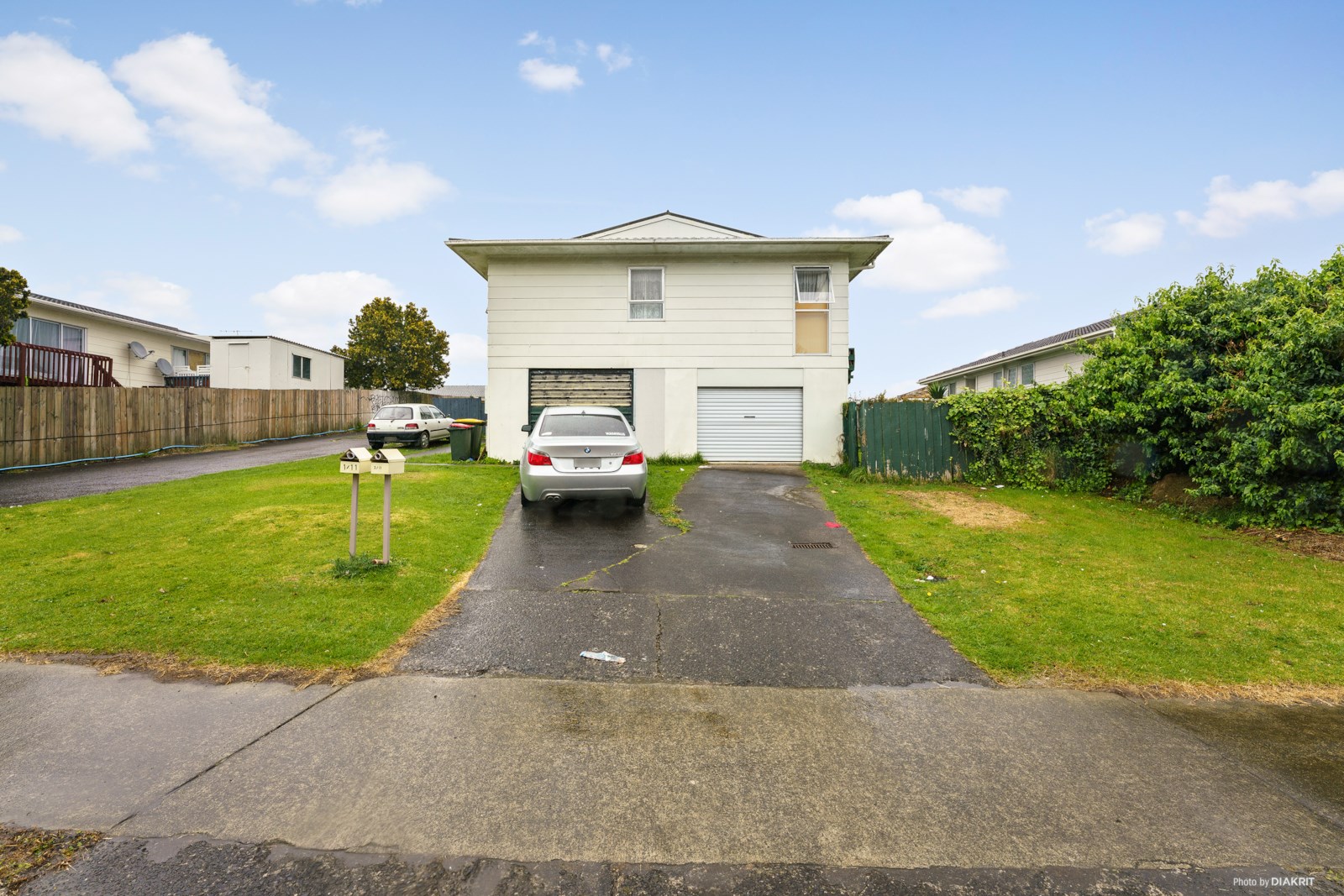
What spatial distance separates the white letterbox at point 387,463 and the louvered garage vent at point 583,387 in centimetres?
953

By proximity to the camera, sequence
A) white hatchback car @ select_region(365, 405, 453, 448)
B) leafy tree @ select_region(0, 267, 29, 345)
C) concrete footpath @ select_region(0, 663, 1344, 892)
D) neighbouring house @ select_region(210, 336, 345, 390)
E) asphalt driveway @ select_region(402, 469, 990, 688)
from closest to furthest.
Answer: concrete footpath @ select_region(0, 663, 1344, 892) → asphalt driveway @ select_region(402, 469, 990, 688) → leafy tree @ select_region(0, 267, 29, 345) → white hatchback car @ select_region(365, 405, 453, 448) → neighbouring house @ select_region(210, 336, 345, 390)

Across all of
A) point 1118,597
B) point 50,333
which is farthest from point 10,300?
point 1118,597

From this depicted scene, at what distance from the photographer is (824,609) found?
554 cm

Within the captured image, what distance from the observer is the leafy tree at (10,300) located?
18.0 metres

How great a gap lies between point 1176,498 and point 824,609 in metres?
8.53

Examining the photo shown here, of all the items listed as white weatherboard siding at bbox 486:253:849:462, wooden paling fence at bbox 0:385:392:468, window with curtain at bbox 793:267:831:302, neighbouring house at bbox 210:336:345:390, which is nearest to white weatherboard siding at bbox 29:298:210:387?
neighbouring house at bbox 210:336:345:390

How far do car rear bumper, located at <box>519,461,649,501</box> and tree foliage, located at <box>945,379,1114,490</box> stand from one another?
24.4ft

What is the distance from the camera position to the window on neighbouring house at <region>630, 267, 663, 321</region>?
15.5 metres

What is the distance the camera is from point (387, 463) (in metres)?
5.80

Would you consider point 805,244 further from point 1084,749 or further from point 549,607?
point 1084,749

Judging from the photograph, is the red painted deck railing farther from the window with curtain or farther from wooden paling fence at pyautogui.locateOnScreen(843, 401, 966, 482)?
wooden paling fence at pyautogui.locateOnScreen(843, 401, 966, 482)

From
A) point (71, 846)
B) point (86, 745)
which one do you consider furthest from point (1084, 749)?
point (86, 745)

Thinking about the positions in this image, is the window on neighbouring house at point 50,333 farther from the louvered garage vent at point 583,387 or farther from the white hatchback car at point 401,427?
the louvered garage vent at point 583,387

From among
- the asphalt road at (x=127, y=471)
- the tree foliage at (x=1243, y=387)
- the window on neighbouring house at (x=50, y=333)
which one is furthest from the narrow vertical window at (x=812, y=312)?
the window on neighbouring house at (x=50, y=333)
